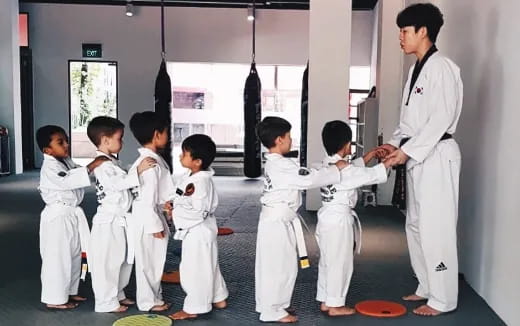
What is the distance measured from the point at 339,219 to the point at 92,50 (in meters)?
8.64

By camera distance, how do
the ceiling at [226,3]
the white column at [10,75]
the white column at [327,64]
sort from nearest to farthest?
the white column at [327,64]
the white column at [10,75]
the ceiling at [226,3]

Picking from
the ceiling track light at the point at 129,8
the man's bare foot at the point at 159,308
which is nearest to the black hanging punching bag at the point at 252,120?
the ceiling track light at the point at 129,8

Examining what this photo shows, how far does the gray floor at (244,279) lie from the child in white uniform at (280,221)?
172 millimetres

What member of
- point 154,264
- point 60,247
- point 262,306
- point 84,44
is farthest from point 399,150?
point 84,44

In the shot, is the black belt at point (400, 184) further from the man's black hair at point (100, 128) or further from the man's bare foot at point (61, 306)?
the man's bare foot at point (61, 306)

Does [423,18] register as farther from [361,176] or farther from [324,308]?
[324,308]

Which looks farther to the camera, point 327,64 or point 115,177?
point 327,64

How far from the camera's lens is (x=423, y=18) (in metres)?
2.88

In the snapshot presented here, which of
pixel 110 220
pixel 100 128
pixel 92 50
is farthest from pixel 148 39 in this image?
pixel 110 220

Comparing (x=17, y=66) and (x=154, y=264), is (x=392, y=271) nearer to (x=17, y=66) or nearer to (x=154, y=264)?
(x=154, y=264)

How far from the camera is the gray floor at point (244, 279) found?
9.24ft

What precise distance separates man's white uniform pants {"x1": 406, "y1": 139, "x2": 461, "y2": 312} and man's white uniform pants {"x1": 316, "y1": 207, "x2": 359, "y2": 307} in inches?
15.9

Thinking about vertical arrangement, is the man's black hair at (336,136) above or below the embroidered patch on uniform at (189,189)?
above

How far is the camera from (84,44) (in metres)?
10.3
